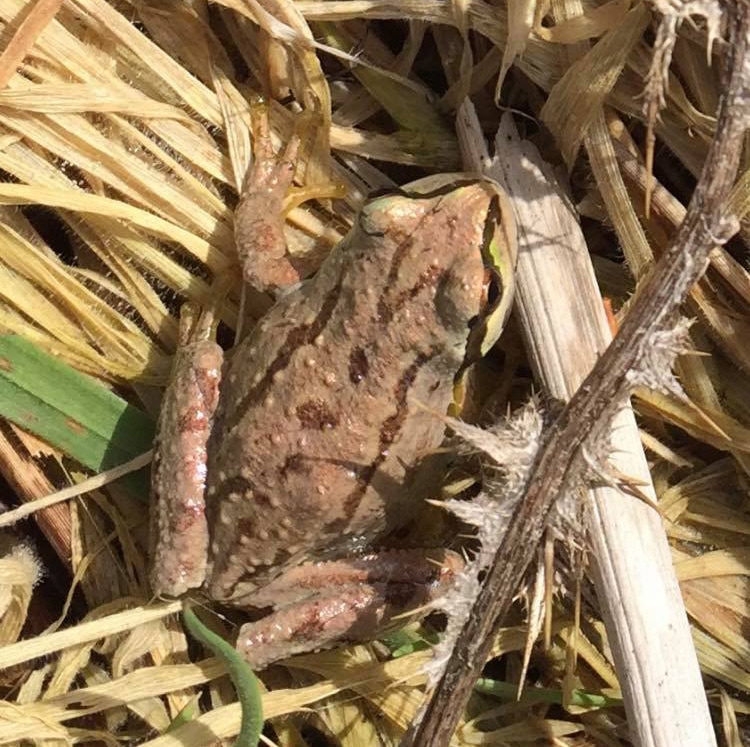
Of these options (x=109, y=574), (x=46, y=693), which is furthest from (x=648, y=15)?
(x=46, y=693)

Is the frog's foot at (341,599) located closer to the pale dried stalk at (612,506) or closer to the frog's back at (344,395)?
the frog's back at (344,395)

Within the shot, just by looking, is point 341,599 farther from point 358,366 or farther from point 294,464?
point 358,366

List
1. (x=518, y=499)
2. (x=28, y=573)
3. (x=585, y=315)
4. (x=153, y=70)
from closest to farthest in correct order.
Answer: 1. (x=518, y=499)
2. (x=585, y=315)
3. (x=153, y=70)
4. (x=28, y=573)

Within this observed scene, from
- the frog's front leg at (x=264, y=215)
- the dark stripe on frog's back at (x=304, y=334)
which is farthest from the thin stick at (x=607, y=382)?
the frog's front leg at (x=264, y=215)

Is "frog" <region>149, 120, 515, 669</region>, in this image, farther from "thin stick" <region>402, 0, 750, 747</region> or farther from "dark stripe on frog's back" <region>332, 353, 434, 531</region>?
"thin stick" <region>402, 0, 750, 747</region>

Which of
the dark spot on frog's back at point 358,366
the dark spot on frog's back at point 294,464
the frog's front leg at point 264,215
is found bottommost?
the dark spot on frog's back at point 294,464

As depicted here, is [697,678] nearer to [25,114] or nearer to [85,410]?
[85,410]

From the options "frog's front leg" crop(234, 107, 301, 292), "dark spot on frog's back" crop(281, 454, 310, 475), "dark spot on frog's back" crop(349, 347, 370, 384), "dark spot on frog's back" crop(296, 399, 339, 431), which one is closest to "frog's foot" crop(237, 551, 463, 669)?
"dark spot on frog's back" crop(281, 454, 310, 475)
